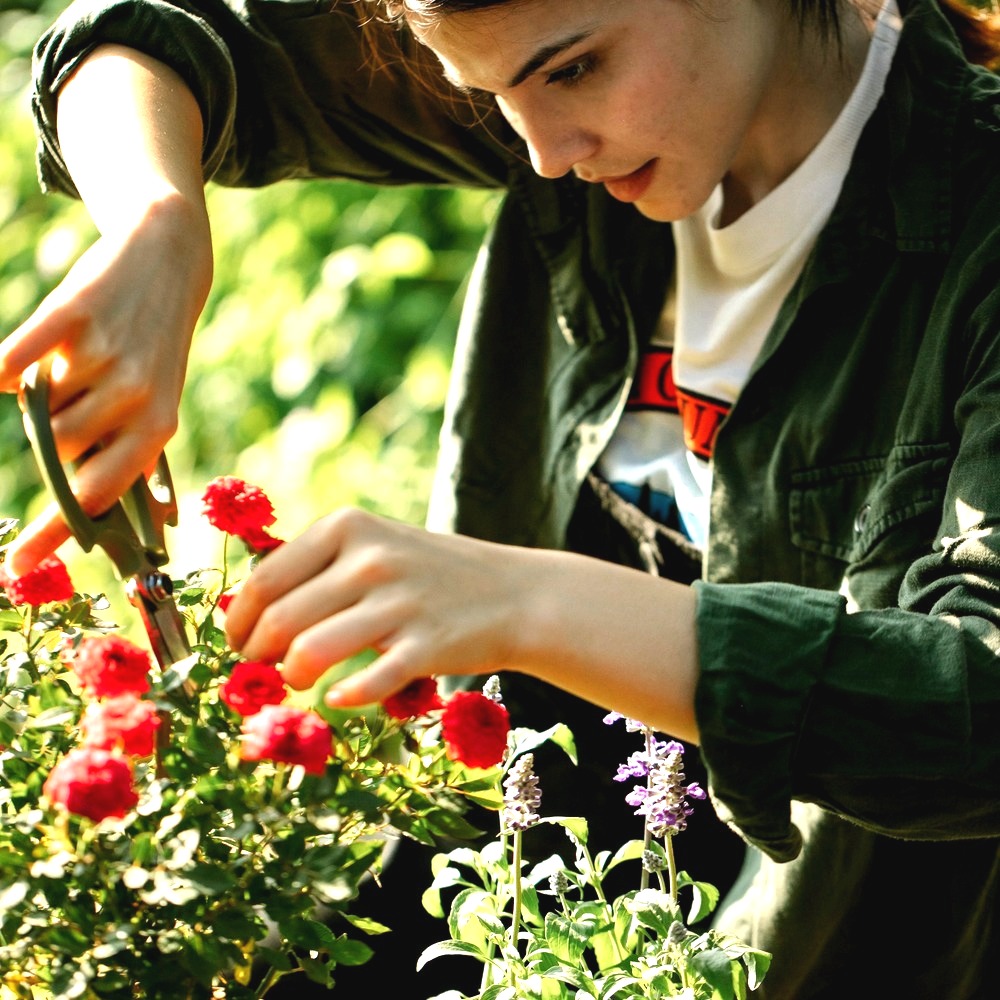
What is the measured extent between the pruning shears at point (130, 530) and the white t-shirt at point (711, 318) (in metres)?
0.59

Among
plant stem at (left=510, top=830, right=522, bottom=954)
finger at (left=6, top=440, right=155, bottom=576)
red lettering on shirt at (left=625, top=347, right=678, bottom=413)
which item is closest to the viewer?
finger at (left=6, top=440, right=155, bottom=576)

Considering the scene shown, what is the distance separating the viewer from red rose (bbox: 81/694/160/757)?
2.00 ft

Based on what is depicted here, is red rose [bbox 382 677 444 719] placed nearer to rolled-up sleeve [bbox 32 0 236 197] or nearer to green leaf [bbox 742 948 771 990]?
green leaf [bbox 742 948 771 990]

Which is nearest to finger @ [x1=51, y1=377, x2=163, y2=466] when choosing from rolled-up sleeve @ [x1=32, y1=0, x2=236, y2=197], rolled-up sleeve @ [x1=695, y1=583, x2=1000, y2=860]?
rolled-up sleeve @ [x1=695, y1=583, x2=1000, y2=860]

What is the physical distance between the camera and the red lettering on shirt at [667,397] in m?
1.22

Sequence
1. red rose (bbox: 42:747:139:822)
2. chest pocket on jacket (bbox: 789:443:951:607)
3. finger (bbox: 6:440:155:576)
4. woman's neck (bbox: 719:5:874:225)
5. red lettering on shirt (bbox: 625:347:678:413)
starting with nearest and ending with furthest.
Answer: red rose (bbox: 42:747:139:822), finger (bbox: 6:440:155:576), chest pocket on jacket (bbox: 789:443:951:607), woman's neck (bbox: 719:5:874:225), red lettering on shirt (bbox: 625:347:678:413)

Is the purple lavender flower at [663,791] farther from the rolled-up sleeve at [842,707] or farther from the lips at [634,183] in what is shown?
the lips at [634,183]

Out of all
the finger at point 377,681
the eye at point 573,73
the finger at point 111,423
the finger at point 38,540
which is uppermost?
the eye at point 573,73

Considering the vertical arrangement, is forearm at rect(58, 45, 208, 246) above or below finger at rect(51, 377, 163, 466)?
above

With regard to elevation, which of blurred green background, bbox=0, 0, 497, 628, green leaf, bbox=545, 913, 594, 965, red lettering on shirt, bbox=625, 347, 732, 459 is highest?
red lettering on shirt, bbox=625, 347, 732, 459

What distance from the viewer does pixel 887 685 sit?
2.53 ft

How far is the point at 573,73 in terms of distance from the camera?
3.09ft

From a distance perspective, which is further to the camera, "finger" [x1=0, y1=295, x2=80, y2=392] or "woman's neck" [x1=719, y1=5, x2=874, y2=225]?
"woman's neck" [x1=719, y1=5, x2=874, y2=225]

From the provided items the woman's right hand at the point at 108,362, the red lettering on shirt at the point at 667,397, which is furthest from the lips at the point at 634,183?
the woman's right hand at the point at 108,362
